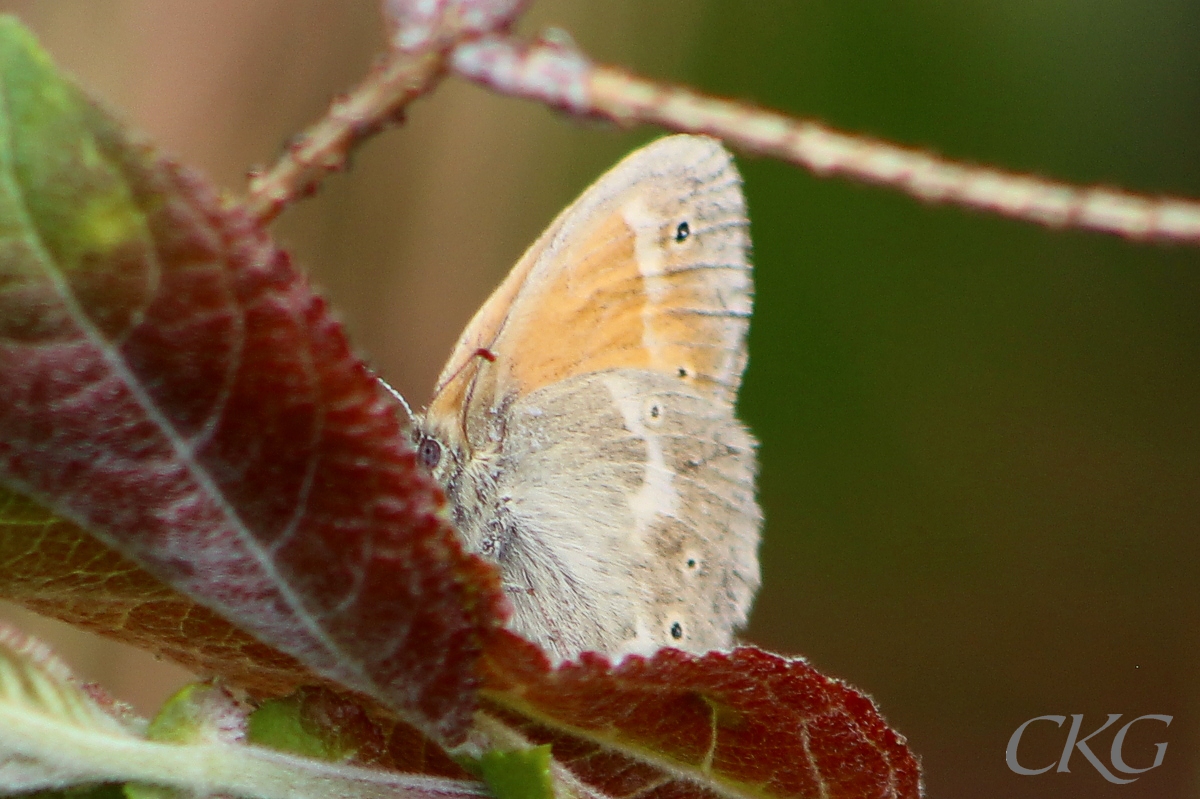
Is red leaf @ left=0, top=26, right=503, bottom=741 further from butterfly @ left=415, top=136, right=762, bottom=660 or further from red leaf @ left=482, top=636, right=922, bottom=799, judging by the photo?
butterfly @ left=415, top=136, right=762, bottom=660

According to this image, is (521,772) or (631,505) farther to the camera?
(631,505)

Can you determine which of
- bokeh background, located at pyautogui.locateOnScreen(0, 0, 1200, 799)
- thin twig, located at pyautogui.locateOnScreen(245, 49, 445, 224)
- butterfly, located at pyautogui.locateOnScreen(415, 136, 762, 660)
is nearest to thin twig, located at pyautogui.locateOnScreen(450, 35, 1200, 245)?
thin twig, located at pyautogui.locateOnScreen(245, 49, 445, 224)

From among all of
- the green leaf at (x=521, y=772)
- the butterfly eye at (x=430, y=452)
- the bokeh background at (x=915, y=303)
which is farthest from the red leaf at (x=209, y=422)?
the bokeh background at (x=915, y=303)

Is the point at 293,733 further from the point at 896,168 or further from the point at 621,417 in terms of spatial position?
the point at 621,417

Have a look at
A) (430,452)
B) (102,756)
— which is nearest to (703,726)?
(102,756)

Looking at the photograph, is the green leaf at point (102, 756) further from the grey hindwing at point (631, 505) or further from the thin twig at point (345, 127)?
the grey hindwing at point (631, 505)

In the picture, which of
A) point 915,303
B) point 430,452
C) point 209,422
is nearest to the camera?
point 209,422

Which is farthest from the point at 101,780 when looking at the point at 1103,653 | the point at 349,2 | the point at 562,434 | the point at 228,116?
the point at 1103,653

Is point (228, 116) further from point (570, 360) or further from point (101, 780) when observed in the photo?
point (101, 780)
